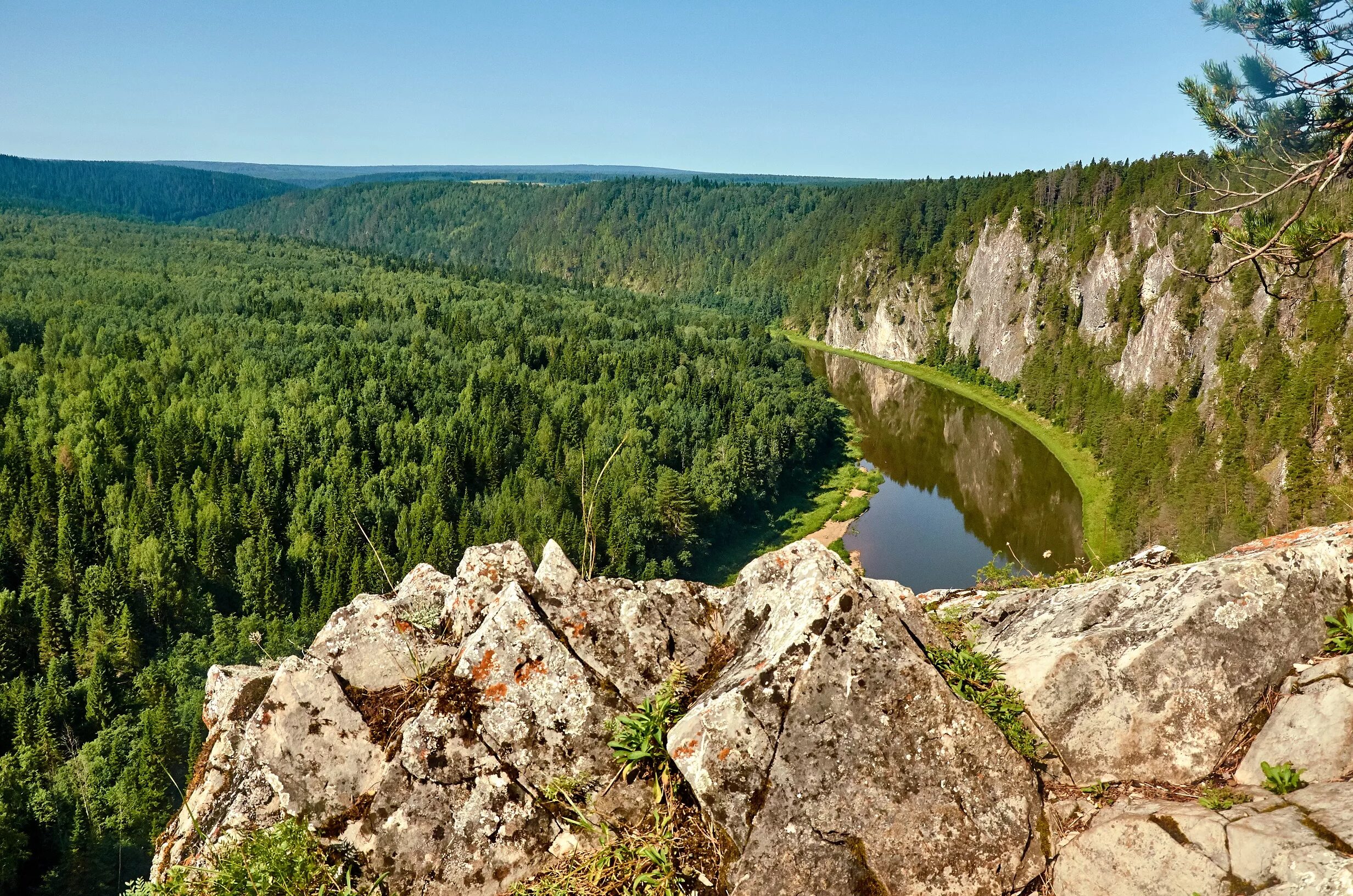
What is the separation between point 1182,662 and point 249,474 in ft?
213

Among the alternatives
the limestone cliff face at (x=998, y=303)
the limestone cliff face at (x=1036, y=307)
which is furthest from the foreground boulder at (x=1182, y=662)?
the limestone cliff face at (x=998, y=303)

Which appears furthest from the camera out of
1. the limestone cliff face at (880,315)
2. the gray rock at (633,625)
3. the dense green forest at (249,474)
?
the limestone cliff face at (880,315)

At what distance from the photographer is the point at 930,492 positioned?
7350 centimetres

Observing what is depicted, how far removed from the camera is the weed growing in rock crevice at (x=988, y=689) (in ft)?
23.2

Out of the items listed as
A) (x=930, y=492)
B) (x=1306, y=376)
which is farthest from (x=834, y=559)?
(x=930, y=492)

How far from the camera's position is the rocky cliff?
21.4ft

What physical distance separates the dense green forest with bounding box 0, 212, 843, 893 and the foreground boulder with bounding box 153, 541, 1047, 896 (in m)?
30.5

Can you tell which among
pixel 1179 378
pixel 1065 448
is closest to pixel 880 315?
pixel 1065 448

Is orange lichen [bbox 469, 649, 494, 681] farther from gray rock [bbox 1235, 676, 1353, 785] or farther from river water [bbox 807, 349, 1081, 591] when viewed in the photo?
river water [bbox 807, 349, 1081, 591]

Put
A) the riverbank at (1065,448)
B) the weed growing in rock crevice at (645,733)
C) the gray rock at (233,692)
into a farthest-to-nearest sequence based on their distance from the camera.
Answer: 1. the riverbank at (1065,448)
2. the gray rock at (233,692)
3. the weed growing in rock crevice at (645,733)

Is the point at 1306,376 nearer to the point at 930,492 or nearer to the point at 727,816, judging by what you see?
the point at 930,492

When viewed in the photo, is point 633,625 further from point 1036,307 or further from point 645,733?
point 1036,307

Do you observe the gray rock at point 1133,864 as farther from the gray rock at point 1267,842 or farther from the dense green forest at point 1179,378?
the dense green forest at point 1179,378

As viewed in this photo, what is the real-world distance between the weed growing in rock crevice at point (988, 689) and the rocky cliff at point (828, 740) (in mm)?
62
